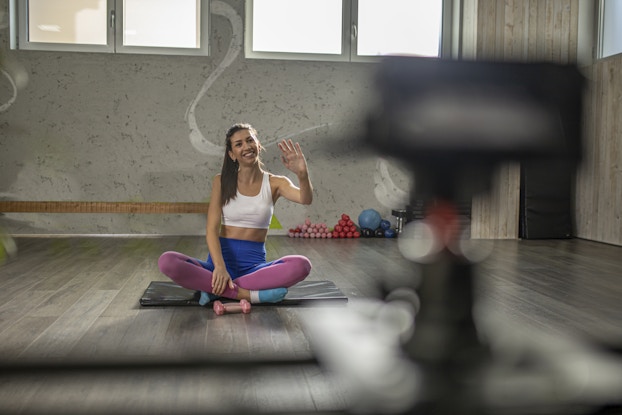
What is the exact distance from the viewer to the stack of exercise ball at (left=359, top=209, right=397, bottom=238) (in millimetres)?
5719

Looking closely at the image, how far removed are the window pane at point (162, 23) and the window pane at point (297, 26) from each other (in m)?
0.57

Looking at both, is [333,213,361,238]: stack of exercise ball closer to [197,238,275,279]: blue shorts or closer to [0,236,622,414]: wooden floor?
[0,236,622,414]: wooden floor

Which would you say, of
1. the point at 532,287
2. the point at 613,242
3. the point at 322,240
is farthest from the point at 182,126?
the point at 613,242

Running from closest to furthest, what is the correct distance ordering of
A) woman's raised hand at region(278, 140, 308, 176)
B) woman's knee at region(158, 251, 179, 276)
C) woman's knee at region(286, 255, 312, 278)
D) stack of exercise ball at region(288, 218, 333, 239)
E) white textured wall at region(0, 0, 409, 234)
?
woman's raised hand at region(278, 140, 308, 176), woman's knee at region(158, 251, 179, 276), woman's knee at region(286, 255, 312, 278), white textured wall at region(0, 0, 409, 234), stack of exercise ball at region(288, 218, 333, 239)

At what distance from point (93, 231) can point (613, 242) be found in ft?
15.3

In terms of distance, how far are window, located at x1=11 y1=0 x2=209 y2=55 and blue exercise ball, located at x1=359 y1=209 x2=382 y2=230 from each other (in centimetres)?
213

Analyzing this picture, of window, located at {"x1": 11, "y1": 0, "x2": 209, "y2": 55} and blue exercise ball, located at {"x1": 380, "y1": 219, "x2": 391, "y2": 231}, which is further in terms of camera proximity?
blue exercise ball, located at {"x1": 380, "y1": 219, "x2": 391, "y2": 231}

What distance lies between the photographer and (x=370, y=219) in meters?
5.71

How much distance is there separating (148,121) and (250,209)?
328 centimetres

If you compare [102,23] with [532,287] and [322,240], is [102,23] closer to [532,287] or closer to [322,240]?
[322,240]

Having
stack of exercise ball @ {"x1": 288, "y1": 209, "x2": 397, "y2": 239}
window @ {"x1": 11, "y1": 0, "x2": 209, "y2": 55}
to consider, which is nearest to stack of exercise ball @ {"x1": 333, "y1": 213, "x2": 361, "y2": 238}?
stack of exercise ball @ {"x1": 288, "y1": 209, "x2": 397, "y2": 239}

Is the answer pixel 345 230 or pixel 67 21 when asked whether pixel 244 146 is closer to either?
pixel 345 230

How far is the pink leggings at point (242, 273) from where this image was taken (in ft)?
8.55

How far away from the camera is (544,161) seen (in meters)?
0.46
